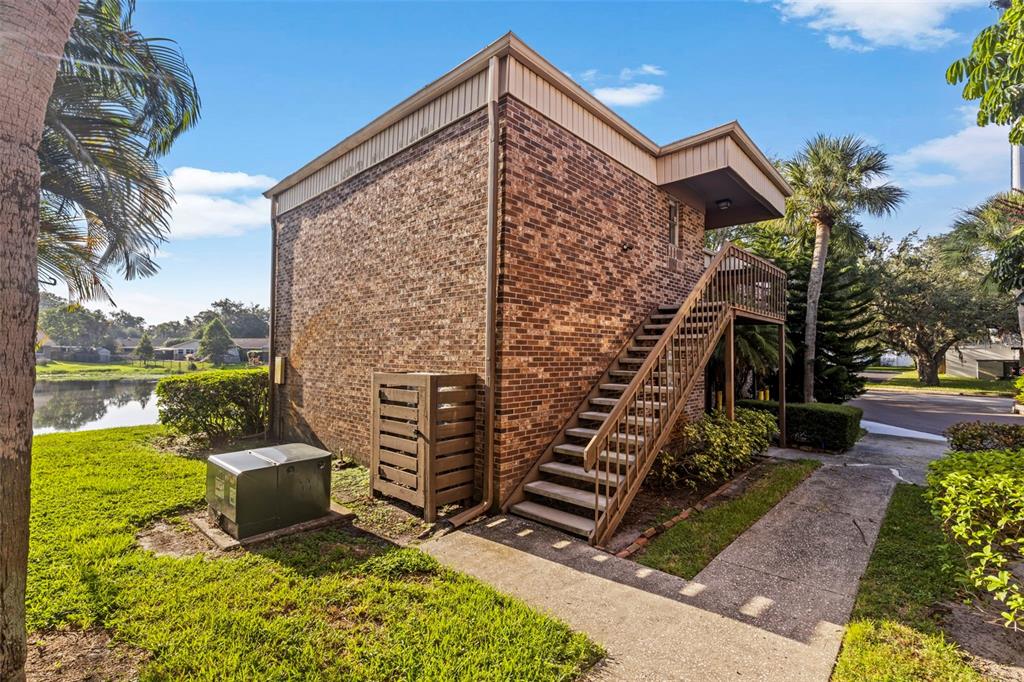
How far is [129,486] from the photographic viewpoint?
606 cm

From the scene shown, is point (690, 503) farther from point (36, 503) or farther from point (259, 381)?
point (259, 381)

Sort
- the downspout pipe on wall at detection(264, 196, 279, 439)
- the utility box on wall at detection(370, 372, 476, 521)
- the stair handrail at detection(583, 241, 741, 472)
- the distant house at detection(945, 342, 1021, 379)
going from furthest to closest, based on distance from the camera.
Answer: the distant house at detection(945, 342, 1021, 379)
the downspout pipe on wall at detection(264, 196, 279, 439)
the utility box on wall at detection(370, 372, 476, 521)
the stair handrail at detection(583, 241, 741, 472)

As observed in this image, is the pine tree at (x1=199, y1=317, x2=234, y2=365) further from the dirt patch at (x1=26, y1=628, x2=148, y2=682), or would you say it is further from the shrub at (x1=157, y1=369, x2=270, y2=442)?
the dirt patch at (x1=26, y1=628, x2=148, y2=682)

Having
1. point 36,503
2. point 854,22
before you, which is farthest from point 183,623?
point 854,22

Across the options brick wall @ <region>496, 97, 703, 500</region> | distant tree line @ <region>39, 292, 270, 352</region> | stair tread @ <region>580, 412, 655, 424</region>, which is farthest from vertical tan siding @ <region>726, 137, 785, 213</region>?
distant tree line @ <region>39, 292, 270, 352</region>

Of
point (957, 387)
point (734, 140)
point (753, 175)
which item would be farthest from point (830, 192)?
point (957, 387)

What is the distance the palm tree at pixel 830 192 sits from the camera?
13953mm

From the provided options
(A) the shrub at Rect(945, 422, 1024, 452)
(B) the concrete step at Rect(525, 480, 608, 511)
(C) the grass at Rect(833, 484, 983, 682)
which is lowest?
(C) the grass at Rect(833, 484, 983, 682)

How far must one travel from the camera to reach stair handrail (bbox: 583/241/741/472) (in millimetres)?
4367

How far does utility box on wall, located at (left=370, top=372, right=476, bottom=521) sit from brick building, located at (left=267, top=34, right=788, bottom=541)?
22 centimetres

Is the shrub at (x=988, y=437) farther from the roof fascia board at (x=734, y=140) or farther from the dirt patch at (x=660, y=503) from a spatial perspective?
the roof fascia board at (x=734, y=140)

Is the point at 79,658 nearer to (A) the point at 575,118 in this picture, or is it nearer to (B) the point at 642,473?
(B) the point at 642,473

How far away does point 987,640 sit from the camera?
296cm

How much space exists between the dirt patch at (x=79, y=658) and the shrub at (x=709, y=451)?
5829 millimetres
